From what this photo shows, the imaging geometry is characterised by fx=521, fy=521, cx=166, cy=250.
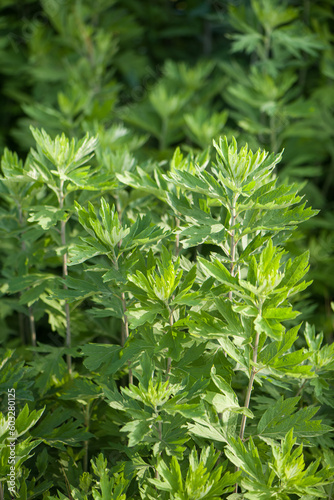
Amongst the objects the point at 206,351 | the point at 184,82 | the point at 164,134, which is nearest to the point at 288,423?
the point at 206,351

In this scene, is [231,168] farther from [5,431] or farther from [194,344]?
[5,431]

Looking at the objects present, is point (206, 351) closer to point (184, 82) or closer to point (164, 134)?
point (164, 134)

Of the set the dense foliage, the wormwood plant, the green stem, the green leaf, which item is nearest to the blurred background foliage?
the green stem

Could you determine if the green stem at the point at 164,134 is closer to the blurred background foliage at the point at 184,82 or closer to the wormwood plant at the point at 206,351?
the blurred background foliage at the point at 184,82

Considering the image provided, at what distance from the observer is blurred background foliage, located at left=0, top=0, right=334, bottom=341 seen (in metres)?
2.43

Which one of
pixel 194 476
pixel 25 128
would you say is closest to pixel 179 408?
pixel 194 476

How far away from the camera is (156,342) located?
1.20 m

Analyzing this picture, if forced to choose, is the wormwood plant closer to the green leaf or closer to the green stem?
the green leaf

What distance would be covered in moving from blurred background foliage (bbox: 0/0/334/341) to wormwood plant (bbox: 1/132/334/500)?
611mm

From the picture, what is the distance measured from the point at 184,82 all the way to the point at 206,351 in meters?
2.02

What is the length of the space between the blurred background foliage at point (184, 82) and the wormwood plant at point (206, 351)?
2.00 feet

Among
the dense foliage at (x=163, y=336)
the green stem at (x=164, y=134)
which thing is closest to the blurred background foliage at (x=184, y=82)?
the green stem at (x=164, y=134)

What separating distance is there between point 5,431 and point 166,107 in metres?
1.87

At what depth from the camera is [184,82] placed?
295 cm
